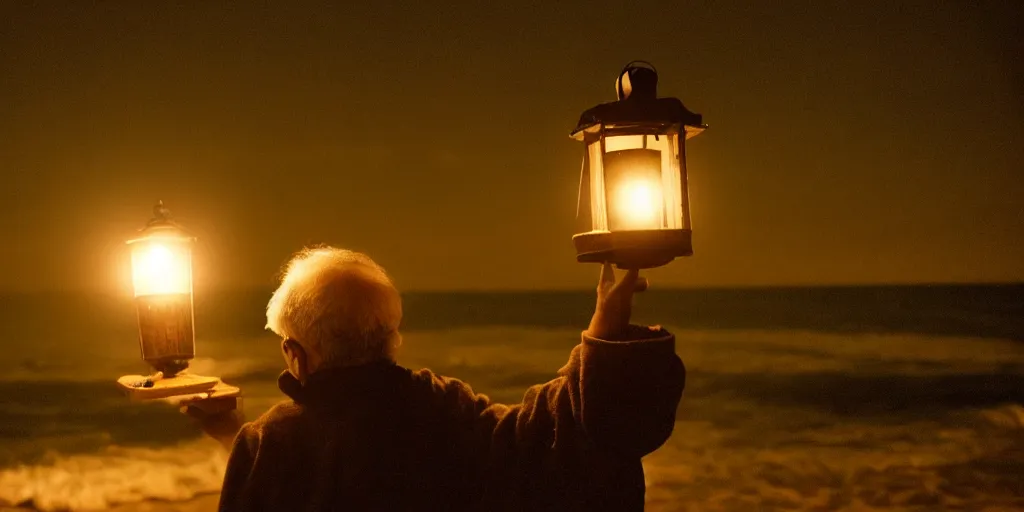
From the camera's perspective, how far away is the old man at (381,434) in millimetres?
1859

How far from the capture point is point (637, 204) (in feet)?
6.44

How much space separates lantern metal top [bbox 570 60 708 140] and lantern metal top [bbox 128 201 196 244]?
204 cm

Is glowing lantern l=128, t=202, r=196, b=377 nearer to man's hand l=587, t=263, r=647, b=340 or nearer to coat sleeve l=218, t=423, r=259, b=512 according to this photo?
coat sleeve l=218, t=423, r=259, b=512

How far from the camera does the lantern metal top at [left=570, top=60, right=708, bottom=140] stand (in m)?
1.94

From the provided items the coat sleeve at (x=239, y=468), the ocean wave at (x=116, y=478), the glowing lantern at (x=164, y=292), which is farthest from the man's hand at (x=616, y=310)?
the ocean wave at (x=116, y=478)

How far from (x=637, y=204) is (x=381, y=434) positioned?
777 millimetres

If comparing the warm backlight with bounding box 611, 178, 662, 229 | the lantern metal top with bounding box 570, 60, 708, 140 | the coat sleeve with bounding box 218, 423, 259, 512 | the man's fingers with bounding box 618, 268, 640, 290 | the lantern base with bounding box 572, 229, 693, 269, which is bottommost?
the coat sleeve with bounding box 218, 423, 259, 512

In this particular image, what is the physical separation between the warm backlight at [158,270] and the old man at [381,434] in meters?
1.43

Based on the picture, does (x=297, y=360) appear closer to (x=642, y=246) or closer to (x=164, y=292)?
(x=642, y=246)

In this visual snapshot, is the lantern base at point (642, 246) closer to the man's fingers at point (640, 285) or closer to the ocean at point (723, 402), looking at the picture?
the man's fingers at point (640, 285)

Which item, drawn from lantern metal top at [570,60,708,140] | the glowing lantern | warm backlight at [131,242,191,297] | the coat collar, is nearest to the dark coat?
the coat collar

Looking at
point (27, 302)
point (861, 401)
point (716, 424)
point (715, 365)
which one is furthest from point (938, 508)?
point (27, 302)

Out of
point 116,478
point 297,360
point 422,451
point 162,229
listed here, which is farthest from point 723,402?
point 297,360

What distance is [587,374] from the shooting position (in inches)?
68.7
